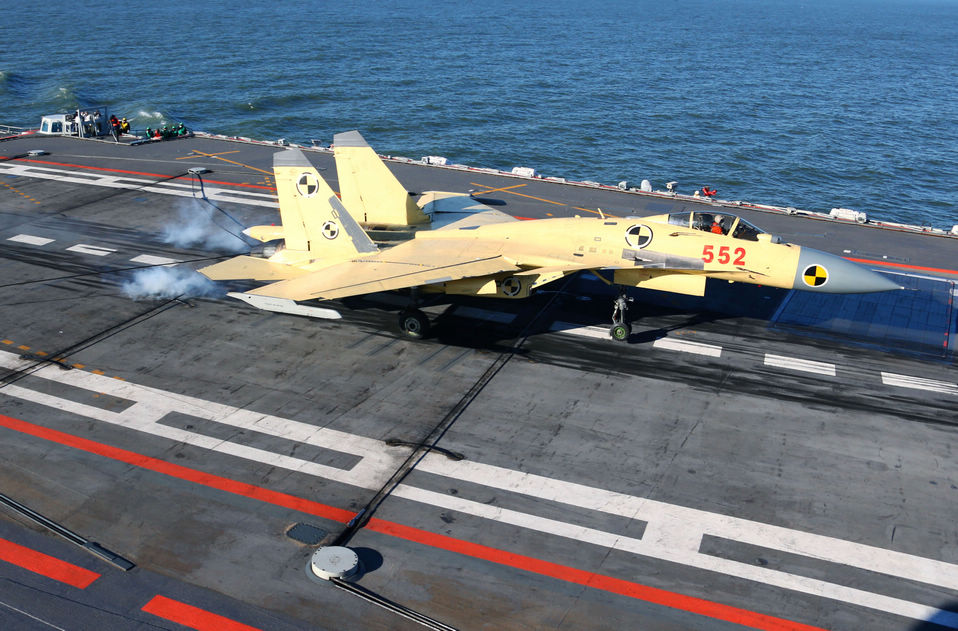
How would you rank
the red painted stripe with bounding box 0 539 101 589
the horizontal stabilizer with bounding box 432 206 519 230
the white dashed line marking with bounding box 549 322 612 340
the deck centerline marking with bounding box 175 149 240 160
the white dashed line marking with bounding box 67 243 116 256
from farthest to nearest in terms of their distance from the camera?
the deck centerline marking with bounding box 175 149 240 160
the white dashed line marking with bounding box 67 243 116 256
the horizontal stabilizer with bounding box 432 206 519 230
the white dashed line marking with bounding box 549 322 612 340
the red painted stripe with bounding box 0 539 101 589

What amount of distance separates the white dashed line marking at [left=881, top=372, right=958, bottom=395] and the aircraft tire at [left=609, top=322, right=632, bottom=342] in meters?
8.24

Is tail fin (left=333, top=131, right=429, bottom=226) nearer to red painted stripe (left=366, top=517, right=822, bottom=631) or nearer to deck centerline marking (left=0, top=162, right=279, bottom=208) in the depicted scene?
deck centerline marking (left=0, top=162, right=279, bottom=208)

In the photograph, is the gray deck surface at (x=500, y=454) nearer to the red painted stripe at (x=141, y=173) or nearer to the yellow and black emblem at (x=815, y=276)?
the yellow and black emblem at (x=815, y=276)

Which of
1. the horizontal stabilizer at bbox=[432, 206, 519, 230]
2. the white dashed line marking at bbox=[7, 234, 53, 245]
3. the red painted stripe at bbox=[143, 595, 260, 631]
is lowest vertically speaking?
the red painted stripe at bbox=[143, 595, 260, 631]

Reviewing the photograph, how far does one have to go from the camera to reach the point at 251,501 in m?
16.7

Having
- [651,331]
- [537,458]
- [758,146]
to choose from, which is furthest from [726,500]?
[758,146]

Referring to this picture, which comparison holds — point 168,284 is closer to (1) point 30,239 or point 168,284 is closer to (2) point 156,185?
(1) point 30,239

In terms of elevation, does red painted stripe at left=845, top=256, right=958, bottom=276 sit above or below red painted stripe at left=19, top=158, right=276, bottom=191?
below

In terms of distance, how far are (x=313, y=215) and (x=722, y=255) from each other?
Answer: 47.4 ft

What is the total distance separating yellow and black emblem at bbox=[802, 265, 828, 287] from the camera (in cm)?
2253

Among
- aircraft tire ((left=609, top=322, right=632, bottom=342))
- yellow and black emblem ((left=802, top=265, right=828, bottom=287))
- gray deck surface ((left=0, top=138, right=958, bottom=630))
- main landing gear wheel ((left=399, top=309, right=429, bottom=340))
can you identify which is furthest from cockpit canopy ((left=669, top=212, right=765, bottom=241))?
main landing gear wheel ((left=399, top=309, right=429, bottom=340))

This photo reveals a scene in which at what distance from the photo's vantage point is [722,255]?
22984mm

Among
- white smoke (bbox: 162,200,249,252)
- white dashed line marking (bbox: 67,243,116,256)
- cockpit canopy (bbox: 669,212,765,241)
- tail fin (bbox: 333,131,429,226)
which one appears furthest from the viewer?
white smoke (bbox: 162,200,249,252)

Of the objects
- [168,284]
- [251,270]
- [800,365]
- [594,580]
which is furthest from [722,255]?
[168,284]
